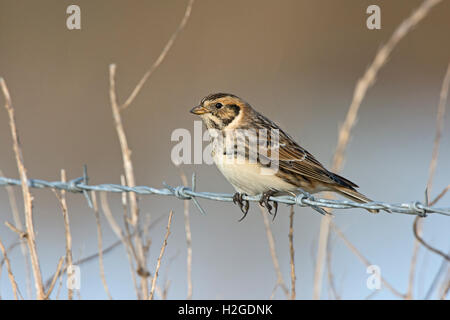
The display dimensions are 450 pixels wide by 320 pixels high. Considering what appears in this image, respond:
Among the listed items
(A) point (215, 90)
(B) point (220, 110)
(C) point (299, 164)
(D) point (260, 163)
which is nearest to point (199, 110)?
(B) point (220, 110)

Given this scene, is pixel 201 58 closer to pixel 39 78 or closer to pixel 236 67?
pixel 236 67

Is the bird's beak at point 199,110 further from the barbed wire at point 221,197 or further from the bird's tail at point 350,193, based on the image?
the bird's tail at point 350,193

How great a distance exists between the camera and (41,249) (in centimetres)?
748

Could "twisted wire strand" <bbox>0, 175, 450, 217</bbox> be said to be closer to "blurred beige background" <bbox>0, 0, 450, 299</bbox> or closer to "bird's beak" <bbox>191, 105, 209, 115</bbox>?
"bird's beak" <bbox>191, 105, 209, 115</bbox>

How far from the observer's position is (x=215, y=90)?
898 centimetres

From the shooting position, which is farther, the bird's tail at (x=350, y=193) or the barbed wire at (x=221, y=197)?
the bird's tail at (x=350, y=193)

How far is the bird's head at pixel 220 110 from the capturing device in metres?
4.35

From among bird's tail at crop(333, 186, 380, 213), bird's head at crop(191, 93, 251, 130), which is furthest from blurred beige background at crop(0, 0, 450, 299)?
bird's head at crop(191, 93, 251, 130)

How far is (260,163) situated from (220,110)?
19.9 inches

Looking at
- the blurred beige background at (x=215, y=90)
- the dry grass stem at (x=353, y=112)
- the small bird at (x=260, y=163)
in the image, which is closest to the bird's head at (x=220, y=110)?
the small bird at (x=260, y=163)

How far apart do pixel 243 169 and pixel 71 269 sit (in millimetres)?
1116

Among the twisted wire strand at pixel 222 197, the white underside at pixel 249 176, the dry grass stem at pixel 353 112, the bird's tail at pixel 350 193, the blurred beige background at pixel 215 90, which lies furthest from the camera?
the blurred beige background at pixel 215 90
